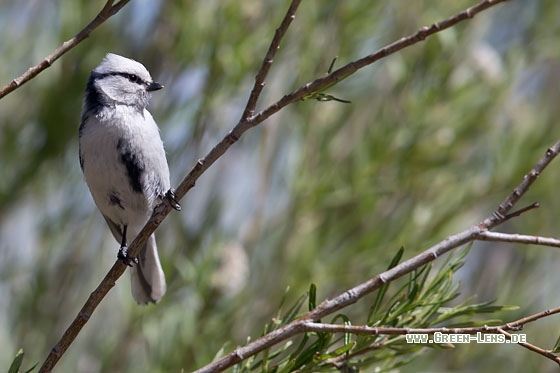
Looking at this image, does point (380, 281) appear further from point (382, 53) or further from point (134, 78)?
point (134, 78)

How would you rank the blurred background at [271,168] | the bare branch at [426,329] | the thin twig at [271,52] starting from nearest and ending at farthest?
the bare branch at [426,329] → the thin twig at [271,52] → the blurred background at [271,168]

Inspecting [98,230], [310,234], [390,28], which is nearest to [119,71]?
[98,230]

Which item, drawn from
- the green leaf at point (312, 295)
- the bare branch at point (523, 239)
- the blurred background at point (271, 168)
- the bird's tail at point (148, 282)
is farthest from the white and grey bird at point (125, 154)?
the bare branch at point (523, 239)

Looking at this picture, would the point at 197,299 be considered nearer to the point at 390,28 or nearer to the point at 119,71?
the point at 119,71

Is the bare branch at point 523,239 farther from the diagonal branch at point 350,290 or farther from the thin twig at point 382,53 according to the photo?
the thin twig at point 382,53

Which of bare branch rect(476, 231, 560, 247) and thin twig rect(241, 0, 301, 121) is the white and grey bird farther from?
bare branch rect(476, 231, 560, 247)

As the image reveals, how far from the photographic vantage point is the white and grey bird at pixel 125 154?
1.87 metres

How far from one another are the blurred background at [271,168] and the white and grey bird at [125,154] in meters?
0.12

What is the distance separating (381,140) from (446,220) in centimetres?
29

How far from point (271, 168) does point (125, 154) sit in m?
0.52

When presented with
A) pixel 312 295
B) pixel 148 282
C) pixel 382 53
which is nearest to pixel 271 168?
pixel 148 282

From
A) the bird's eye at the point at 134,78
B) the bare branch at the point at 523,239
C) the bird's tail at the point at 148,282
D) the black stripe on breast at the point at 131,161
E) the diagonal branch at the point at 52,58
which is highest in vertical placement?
the bird's eye at the point at 134,78

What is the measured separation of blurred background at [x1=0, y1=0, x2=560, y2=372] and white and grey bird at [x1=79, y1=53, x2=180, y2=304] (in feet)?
0.39

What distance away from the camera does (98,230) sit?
2.29 metres
